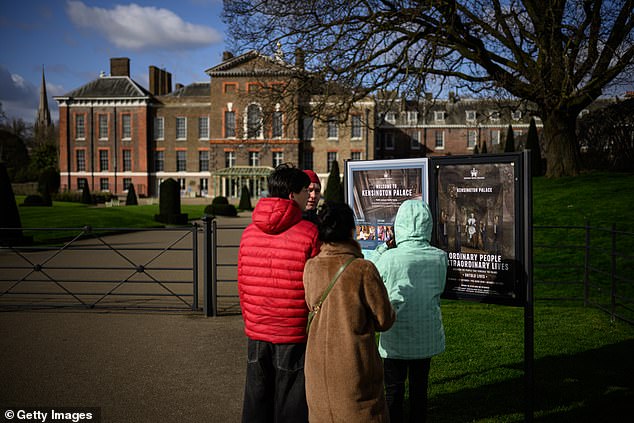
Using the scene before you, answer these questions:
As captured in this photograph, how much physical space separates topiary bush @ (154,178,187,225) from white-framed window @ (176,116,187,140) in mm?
28889

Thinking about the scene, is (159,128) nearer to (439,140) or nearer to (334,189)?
(439,140)

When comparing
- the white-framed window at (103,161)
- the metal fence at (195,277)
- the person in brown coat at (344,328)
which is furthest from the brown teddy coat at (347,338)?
the white-framed window at (103,161)

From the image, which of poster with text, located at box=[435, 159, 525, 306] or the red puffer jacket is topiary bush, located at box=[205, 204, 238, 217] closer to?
poster with text, located at box=[435, 159, 525, 306]

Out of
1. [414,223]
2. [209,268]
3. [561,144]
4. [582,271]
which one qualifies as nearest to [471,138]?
[561,144]

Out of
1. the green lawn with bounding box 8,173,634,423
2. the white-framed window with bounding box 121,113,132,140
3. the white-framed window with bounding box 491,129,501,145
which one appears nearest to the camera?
the green lawn with bounding box 8,173,634,423

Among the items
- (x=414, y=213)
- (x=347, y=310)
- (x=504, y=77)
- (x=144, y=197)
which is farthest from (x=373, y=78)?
(x=144, y=197)

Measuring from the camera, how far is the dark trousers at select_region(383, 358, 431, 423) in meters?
3.43

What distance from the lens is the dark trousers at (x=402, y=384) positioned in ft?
11.3

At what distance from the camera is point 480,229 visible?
13.3 ft

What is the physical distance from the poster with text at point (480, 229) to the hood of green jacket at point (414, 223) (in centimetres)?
81

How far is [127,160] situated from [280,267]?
177 ft

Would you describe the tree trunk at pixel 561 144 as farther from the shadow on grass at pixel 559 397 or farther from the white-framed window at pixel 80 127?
the white-framed window at pixel 80 127

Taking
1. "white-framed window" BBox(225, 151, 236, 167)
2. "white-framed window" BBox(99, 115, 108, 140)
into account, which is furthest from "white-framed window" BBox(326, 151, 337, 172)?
"white-framed window" BBox(99, 115, 108, 140)

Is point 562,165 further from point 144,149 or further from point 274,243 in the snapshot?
point 144,149
